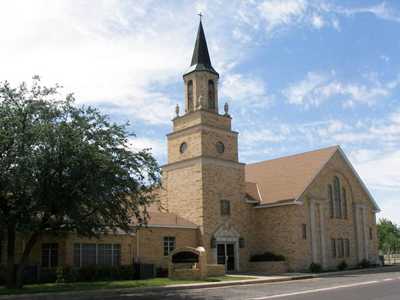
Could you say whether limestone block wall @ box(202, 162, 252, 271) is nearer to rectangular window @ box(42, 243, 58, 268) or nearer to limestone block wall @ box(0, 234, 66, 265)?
limestone block wall @ box(0, 234, 66, 265)

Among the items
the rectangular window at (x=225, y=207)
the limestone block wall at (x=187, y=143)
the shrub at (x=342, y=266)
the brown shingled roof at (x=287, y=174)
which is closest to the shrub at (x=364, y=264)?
the shrub at (x=342, y=266)

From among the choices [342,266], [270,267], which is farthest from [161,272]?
[342,266]

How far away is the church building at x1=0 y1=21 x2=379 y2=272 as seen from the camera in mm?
A: 35281

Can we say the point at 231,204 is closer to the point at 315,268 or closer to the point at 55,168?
the point at 315,268

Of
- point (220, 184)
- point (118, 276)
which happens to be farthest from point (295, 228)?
point (118, 276)

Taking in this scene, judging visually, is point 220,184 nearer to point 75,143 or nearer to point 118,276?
point 118,276

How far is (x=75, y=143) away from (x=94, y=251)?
10357mm

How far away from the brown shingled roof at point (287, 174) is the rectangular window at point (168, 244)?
29.3 ft

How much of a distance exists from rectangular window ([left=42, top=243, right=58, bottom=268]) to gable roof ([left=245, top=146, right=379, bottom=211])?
17237 mm

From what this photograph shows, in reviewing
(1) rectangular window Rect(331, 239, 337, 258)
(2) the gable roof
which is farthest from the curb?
(1) rectangular window Rect(331, 239, 337, 258)

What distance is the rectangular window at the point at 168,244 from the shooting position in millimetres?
33594

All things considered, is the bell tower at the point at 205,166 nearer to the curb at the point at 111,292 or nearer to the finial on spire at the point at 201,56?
the finial on spire at the point at 201,56

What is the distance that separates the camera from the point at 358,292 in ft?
65.6

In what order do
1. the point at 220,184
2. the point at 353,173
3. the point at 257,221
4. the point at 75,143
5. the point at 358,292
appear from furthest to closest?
1. the point at 353,173
2. the point at 257,221
3. the point at 220,184
4. the point at 75,143
5. the point at 358,292
